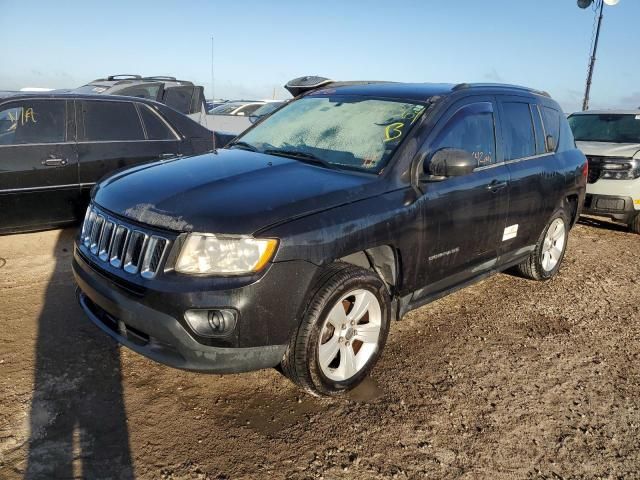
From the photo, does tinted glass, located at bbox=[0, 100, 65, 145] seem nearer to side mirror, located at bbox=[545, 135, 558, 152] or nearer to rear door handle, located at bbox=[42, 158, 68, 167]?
rear door handle, located at bbox=[42, 158, 68, 167]

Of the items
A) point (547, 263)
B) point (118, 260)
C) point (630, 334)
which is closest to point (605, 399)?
point (630, 334)

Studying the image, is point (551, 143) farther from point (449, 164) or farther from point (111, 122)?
point (111, 122)

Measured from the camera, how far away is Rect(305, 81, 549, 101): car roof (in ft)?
12.1

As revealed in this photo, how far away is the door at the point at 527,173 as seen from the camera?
414 centimetres

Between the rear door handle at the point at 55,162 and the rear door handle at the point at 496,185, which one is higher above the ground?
the rear door handle at the point at 496,185

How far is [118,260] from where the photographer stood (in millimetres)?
2781

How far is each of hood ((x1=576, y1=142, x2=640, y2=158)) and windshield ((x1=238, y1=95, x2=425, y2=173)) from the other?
4.81 m

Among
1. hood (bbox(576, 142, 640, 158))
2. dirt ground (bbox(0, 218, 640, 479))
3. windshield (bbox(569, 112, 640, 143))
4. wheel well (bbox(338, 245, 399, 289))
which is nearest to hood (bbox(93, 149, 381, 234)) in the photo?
wheel well (bbox(338, 245, 399, 289))

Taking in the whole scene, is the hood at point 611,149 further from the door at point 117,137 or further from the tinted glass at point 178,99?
the tinted glass at point 178,99

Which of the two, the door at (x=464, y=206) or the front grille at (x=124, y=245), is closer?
the front grille at (x=124, y=245)

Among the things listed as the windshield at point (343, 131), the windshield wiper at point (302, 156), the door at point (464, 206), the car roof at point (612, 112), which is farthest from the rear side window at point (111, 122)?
the car roof at point (612, 112)

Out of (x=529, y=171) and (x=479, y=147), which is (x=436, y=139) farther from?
(x=529, y=171)

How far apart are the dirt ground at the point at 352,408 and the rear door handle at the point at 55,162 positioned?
1373 millimetres

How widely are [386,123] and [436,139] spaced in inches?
13.8
